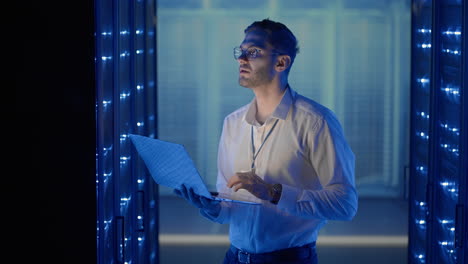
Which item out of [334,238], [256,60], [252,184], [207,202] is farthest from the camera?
[334,238]

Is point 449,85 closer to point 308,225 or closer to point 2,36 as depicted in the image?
point 308,225

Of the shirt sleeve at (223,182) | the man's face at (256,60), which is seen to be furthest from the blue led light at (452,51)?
the shirt sleeve at (223,182)

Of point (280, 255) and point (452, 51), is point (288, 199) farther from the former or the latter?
point (452, 51)

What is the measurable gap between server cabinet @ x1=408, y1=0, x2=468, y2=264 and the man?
0.60 m

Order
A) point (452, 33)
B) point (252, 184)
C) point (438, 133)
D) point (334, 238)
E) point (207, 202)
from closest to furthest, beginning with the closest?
point (252, 184) < point (207, 202) < point (452, 33) < point (438, 133) < point (334, 238)

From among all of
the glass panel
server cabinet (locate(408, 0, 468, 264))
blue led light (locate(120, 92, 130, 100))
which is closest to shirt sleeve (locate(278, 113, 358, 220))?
server cabinet (locate(408, 0, 468, 264))

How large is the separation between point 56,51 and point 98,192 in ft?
1.57

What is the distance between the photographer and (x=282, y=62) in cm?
245

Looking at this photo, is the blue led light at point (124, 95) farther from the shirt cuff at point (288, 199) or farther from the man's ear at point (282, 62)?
the shirt cuff at point (288, 199)

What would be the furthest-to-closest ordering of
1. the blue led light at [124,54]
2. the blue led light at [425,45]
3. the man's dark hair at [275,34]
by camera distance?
the blue led light at [425,45] < the blue led light at [124,54] < the man's dark hair at [275,34]

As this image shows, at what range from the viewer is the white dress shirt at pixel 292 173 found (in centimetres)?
224

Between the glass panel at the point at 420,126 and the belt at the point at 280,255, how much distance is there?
120 cm

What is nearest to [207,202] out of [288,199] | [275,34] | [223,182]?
[223,182]

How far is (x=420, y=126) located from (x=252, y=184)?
5.52 ft
